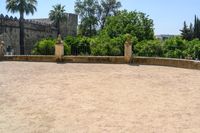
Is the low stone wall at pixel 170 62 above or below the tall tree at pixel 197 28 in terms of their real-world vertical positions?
below

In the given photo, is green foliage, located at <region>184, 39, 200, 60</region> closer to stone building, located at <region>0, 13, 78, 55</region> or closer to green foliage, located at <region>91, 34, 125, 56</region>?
green foliage, located at <region>91, 34, 125, 56</region>

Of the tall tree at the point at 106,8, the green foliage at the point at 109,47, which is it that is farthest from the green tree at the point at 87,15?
the green foliage at the point at 109,47

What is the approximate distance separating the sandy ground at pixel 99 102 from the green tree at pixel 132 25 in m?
26.1

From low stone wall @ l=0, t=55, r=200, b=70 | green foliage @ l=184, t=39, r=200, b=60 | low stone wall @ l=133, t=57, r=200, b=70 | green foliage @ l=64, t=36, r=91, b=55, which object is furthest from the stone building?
low stone wall @ l=133, t=57, r=200, b=70

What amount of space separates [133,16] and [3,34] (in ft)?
52.3

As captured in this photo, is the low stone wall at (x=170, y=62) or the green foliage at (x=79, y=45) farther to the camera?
the green foliage at (x=79, y=45)

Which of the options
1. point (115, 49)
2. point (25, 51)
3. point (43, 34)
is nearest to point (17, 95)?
point (115, 49)

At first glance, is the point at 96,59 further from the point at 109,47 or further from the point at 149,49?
the point at 109,47

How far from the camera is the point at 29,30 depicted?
176 ft

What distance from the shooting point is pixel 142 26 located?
4369cm

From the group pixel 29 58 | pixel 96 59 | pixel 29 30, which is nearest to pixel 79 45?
pixel 29 30

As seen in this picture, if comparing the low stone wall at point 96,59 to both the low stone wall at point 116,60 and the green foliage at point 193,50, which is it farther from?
the green foliage at point 193,50

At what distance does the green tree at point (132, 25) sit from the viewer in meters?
43.0

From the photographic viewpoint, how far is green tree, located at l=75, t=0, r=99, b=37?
61.6 meters
